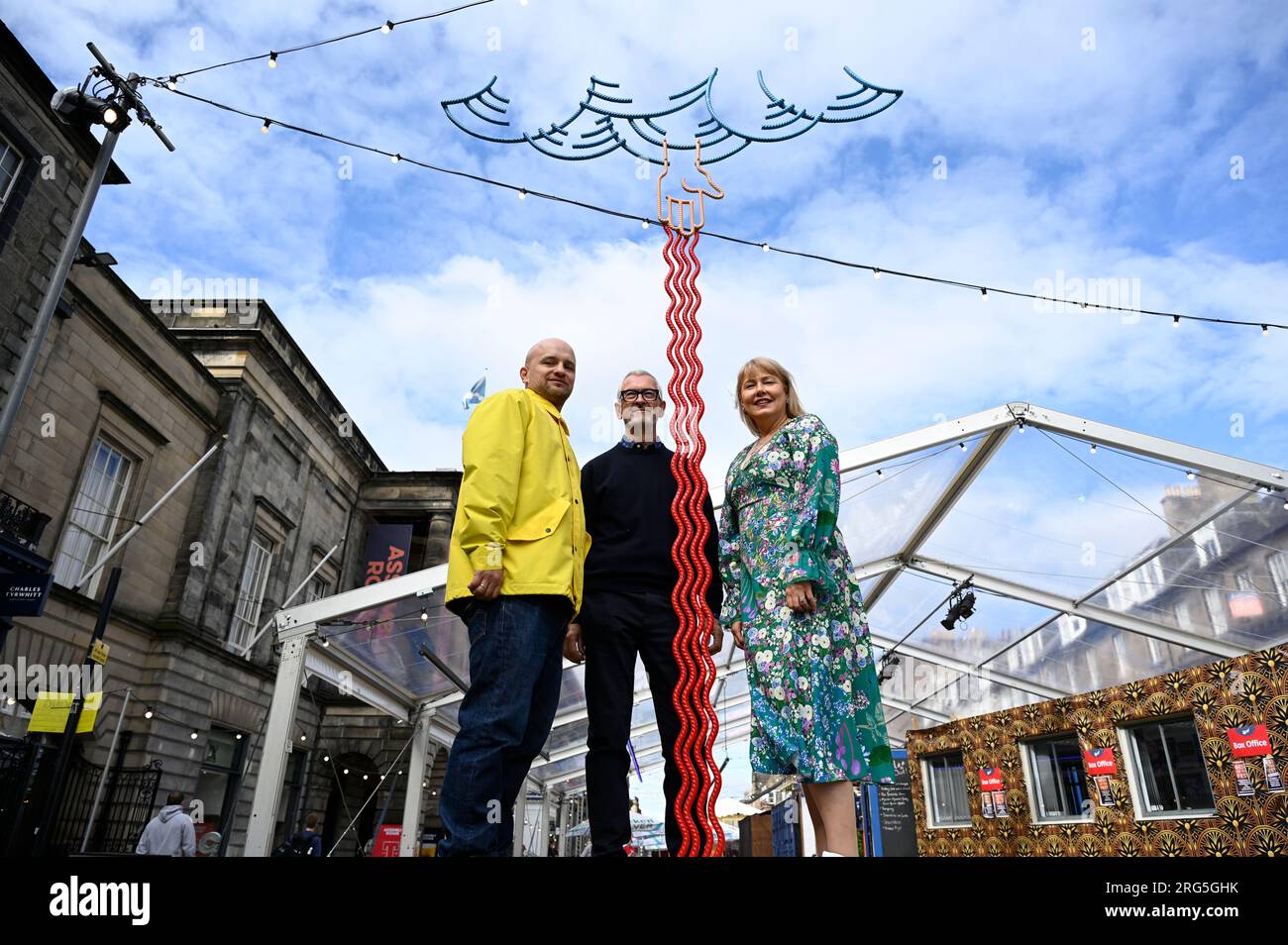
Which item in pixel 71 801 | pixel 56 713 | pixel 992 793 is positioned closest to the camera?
pixel 56 713

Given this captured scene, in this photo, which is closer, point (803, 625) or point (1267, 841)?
point (803, 625)

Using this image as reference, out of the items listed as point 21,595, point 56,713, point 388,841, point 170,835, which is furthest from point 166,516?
point 388,841

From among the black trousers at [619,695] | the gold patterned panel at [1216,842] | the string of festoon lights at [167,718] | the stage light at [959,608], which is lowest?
the gold patterned panel at [1216,842]

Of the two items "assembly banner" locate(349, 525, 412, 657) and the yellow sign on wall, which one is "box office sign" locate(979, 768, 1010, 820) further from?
"assembly banner" locate(349, 525, 412, 657)

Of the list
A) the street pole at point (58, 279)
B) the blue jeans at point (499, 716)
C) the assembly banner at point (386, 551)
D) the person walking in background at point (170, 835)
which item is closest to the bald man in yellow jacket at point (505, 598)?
the blue jeans at point (499, 716)

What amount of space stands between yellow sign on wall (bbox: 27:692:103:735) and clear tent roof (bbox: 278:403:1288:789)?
11.4ft

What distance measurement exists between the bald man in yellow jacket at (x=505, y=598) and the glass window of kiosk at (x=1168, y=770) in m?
8.67

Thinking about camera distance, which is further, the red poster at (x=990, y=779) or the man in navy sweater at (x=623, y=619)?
the red poster at (x=990, y=779)

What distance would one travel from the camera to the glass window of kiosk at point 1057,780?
9.58 m

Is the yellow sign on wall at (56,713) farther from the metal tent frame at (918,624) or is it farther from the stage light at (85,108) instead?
the stage light at (85,108)

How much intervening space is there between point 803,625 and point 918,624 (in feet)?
32.9

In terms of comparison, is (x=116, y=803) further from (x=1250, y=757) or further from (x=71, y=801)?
(x=1250, y=757)

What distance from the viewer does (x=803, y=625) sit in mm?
2518
